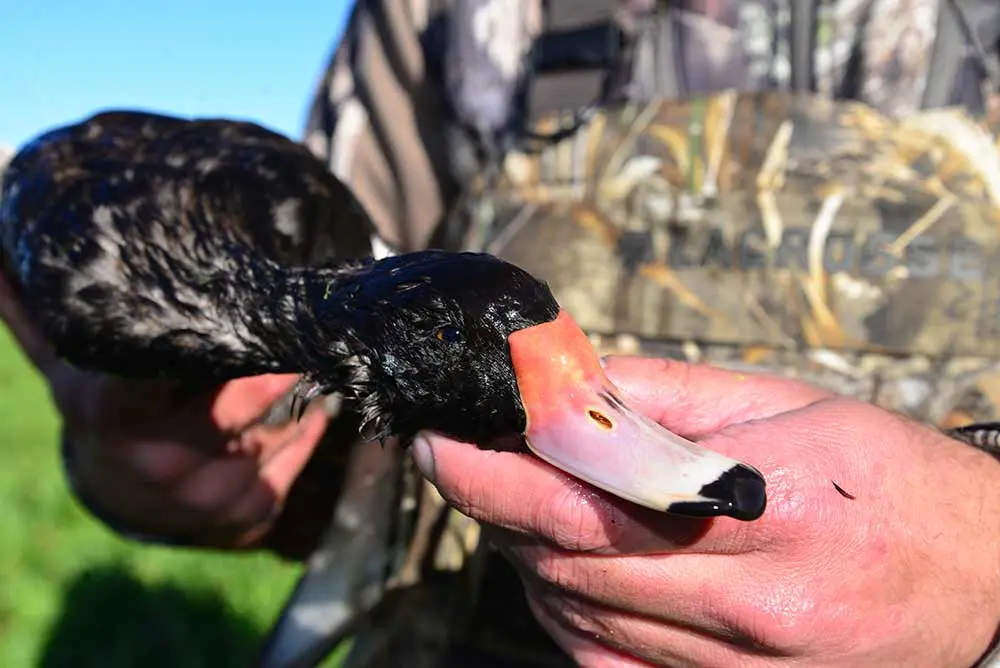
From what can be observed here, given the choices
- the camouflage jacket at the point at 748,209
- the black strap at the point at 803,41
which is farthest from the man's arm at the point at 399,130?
the black strap at the point at 803,41

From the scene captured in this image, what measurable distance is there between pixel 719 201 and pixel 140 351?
1.36m

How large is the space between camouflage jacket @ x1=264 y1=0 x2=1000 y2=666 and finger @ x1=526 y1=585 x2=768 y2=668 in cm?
70

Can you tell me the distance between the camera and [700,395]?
4.07 ft

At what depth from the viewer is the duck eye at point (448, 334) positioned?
1241 mm

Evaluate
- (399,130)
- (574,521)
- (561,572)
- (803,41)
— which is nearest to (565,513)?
(574,521)

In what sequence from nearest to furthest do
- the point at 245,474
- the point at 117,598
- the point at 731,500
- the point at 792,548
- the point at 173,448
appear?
the point at 731,500
the point at 792,548
the point at 173,448
the point at 245,474
the point at 117,598

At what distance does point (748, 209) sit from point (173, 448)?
4.86 ft

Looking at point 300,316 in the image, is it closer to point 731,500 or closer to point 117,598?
point 731,500

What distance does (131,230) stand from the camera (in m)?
1.90

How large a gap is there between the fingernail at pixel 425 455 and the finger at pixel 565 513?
1.9 inches

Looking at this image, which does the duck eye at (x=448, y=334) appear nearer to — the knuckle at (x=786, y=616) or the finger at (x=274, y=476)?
the knuckle at (x=786, y=616)

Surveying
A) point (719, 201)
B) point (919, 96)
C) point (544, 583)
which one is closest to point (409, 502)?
point (544, 583)

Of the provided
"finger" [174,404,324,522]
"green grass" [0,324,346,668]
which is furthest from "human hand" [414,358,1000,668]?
"green grass" [0,324,346,668]

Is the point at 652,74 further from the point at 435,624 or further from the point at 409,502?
the point at 435,624
